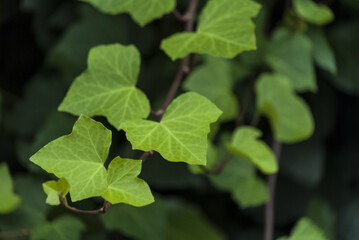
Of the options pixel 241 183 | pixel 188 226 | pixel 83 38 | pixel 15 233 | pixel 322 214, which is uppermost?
pixel 83 38

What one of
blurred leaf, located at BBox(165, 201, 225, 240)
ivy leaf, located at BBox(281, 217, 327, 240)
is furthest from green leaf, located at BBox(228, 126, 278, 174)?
blurred leaf, located at BBox(165, 201, 225, 240)

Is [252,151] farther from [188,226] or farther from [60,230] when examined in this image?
[188,226]

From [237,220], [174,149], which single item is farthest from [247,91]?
[174,149]

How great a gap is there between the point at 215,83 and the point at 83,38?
20 centimetres

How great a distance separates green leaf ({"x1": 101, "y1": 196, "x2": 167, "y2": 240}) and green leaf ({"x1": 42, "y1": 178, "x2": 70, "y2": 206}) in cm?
29

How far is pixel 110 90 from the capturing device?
41cm

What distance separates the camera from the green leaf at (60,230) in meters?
0.49

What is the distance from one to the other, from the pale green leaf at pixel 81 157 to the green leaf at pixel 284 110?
0.35 metres

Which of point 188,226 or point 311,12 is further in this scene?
point 188,226

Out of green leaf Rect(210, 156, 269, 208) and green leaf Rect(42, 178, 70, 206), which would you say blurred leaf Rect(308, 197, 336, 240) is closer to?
green leaf Rect(210, 156, 269, 208)

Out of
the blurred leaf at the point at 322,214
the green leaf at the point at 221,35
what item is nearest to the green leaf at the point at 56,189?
the green leaf at the point at 221,35

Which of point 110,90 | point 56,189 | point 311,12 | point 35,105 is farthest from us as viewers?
point 35,105

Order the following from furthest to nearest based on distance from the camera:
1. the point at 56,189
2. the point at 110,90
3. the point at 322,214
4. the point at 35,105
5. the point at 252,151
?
the point at 322,214, the point at 35,105, the point at 252,151, the point at 110,90, the point at 56,189

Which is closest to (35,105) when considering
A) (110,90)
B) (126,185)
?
(110,90)
